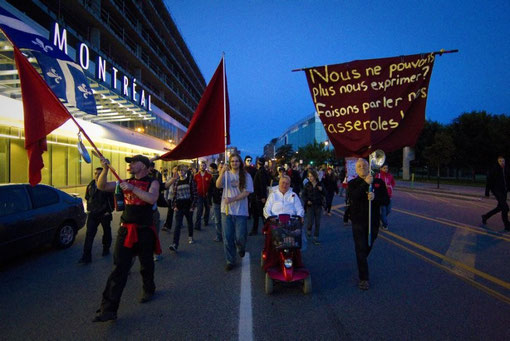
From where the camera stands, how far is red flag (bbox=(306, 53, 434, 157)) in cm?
397

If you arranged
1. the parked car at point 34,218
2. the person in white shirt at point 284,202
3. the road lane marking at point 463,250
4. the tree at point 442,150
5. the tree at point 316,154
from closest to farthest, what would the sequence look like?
the person in white shirt at point 284,202 → the road lane marking at point 463,250 → the parked car at point 34,218 → the tree at point 442,150 → the tree at point 316,154

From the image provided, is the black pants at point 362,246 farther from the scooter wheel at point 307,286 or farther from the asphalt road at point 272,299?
the scooter wheel at point 307,286

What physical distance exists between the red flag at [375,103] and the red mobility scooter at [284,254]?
1336mm

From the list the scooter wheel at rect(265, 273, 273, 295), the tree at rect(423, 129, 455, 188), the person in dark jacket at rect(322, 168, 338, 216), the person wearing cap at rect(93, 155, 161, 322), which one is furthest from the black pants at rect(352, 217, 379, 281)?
the tree at rect(423, 129, 455, 188)

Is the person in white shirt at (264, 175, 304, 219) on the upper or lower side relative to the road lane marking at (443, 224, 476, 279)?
upper

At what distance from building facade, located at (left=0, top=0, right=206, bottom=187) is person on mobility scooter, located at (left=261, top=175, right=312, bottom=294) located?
401 inches

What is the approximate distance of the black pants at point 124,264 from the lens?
3.21 metres

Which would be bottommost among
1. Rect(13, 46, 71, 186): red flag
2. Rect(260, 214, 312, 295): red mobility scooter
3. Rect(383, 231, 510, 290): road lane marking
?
Rect(383, 231, 510, 290): road lane marking

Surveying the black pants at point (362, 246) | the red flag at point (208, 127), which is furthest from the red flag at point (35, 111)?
the black pants at point (362, 246)

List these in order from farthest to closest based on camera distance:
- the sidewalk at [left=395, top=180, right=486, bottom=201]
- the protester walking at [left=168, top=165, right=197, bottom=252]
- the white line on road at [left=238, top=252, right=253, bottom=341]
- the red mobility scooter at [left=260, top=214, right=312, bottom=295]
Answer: the sidewalk at [left=395, top=180, right=486, bottom=201] < the protester walking at [left=168, top=165, right=197, bottom=252] < the red mobility scooter at [left=260, top=214, right=312, bottom=295] < the white line on road at [left=238, top=252, right=253, bottom=341]

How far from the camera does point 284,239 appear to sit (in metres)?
3.91

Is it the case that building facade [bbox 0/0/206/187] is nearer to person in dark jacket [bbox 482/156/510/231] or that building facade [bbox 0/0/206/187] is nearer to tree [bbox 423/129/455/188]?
person in dark jacket [bbox 482/156/510/231]

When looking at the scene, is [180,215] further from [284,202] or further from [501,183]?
[501,183]

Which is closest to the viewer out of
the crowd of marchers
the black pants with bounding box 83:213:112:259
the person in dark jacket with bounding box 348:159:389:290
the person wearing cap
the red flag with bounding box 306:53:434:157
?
the person wearing cap
